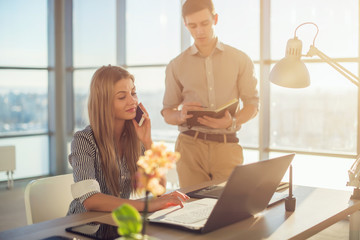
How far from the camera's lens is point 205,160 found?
2.88m

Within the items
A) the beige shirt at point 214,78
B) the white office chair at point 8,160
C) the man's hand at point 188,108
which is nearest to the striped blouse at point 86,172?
the man's hand at point 188,108

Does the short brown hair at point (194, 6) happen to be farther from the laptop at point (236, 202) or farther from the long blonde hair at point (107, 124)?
the laptop at point (236, 202)

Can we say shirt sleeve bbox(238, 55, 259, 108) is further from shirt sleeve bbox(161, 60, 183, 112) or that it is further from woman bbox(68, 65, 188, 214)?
woman bbox(68, 65, 188, 214)

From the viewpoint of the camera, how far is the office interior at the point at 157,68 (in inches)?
187

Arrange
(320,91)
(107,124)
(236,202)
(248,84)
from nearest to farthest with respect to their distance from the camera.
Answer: (236,202), (107,124), (248,84), (320,91)

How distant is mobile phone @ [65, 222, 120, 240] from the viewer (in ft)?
4.77

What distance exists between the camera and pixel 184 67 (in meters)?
3.07

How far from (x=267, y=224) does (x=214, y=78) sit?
1532mm

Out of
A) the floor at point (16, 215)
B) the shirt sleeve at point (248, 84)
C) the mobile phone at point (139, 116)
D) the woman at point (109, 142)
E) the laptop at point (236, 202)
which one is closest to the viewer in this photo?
the laptop at point (236, 202)

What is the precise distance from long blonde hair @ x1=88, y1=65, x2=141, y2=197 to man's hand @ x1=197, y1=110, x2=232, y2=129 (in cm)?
59

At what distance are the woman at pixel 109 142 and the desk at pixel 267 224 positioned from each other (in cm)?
A: 22

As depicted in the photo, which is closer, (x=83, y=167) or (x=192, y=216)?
(x=192, y=216)

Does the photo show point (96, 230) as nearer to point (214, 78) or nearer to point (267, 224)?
point (267, 224)

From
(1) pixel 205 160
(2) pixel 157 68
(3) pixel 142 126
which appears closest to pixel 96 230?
(3) pixel 142 126
